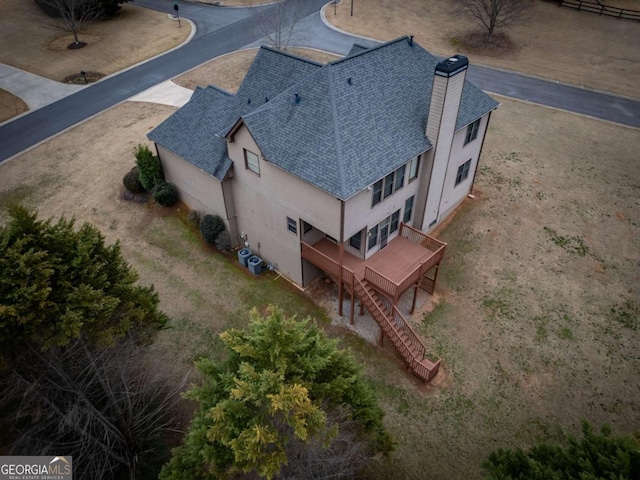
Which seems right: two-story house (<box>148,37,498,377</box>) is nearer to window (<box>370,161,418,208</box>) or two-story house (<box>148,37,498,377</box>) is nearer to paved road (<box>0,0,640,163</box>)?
window (<box>370,161,418,208</box>)

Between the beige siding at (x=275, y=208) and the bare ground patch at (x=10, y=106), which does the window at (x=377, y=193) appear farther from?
the bare ground patch at (x=10, y=106)

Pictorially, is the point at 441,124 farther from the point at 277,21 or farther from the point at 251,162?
→ the point at 277,21

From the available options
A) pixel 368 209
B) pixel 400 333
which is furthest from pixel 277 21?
pixel 400 333

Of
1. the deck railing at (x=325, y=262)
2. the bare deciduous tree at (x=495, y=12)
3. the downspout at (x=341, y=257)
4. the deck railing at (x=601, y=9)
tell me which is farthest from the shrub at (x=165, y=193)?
the deck railing at (x=601, y=9)

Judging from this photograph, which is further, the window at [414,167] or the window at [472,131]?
the window at [472,131]

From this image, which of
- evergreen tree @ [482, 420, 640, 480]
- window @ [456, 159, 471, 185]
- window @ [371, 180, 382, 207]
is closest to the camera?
evergreen tree @ [482, 420, 640, 480]

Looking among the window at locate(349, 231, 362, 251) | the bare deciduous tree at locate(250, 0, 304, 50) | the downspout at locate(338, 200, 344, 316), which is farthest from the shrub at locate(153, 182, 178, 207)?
the bare deciduous tree at locate(250, 0, 304, 50)
